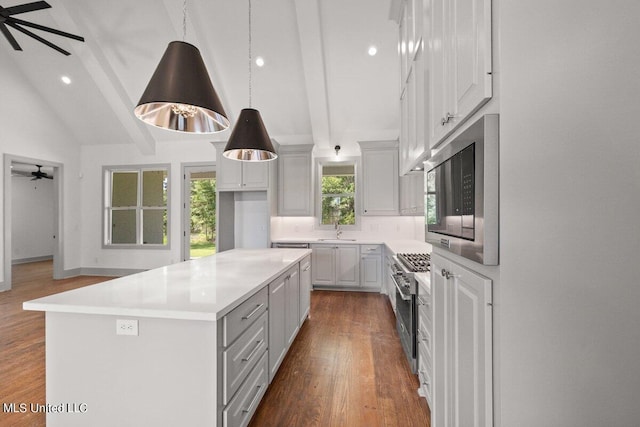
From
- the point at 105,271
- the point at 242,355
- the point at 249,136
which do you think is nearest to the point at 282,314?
the point at 242,355

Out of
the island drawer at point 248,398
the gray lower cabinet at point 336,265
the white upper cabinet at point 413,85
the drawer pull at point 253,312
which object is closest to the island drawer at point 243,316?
the drawer pull at point 253,312

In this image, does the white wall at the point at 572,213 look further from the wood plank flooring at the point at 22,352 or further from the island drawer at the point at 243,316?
the wood plank flooring at the point at 22,352

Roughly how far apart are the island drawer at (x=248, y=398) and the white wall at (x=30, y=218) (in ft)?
31.9

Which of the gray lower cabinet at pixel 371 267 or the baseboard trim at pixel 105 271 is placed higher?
the gray lower cabinet at pixel 371 267

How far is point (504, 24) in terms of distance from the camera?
670 mm

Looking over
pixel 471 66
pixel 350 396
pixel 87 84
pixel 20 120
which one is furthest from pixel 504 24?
pixel 20 120

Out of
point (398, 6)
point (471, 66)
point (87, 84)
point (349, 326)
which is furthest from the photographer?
point (87, 84)

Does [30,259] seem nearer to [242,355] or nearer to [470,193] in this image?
[242,355]

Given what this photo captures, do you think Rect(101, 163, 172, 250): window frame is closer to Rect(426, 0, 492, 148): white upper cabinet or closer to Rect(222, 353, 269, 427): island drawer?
Rect(222, 353, 269, 427): island drawer

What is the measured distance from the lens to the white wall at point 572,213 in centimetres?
33

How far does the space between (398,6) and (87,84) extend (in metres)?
5.46

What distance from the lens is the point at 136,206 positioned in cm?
642

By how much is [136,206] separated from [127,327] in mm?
5844

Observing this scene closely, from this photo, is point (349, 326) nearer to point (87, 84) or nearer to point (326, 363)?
point (326, 363)
